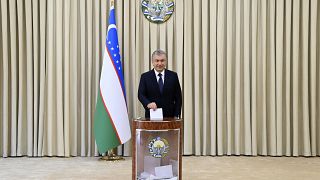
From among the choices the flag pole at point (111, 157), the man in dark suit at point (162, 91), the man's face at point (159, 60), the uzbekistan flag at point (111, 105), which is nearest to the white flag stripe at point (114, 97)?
the uzbekistan flag at point (111, 105)

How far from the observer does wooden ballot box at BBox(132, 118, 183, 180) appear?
3.67 metres

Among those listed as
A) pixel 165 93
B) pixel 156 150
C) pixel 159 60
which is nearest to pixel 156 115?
pixel 156 150

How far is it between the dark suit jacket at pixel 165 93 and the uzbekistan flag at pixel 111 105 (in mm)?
1350

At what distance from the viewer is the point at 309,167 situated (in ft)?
17.1

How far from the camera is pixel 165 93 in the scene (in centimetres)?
420

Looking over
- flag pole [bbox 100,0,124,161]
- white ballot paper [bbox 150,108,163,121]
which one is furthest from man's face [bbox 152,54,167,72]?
flag pole [bbox 100,0,124,161]

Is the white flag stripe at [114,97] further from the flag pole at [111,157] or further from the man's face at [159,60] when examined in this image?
the man's face at [159,60]

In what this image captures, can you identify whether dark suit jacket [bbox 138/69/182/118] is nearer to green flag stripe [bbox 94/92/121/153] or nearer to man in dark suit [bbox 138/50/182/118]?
man in dark suit [bbox 138/50/182/118]

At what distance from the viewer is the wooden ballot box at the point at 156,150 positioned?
3.67 m

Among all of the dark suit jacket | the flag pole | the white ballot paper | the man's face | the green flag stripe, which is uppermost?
the man's face

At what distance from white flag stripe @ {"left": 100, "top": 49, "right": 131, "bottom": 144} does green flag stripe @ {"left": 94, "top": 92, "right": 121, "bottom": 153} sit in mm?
62

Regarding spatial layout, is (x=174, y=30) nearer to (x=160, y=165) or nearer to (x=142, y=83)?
(x=142, y=83)

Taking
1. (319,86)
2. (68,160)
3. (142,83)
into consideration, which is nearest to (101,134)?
(68,160)

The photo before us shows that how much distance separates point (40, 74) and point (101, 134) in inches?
51.4
